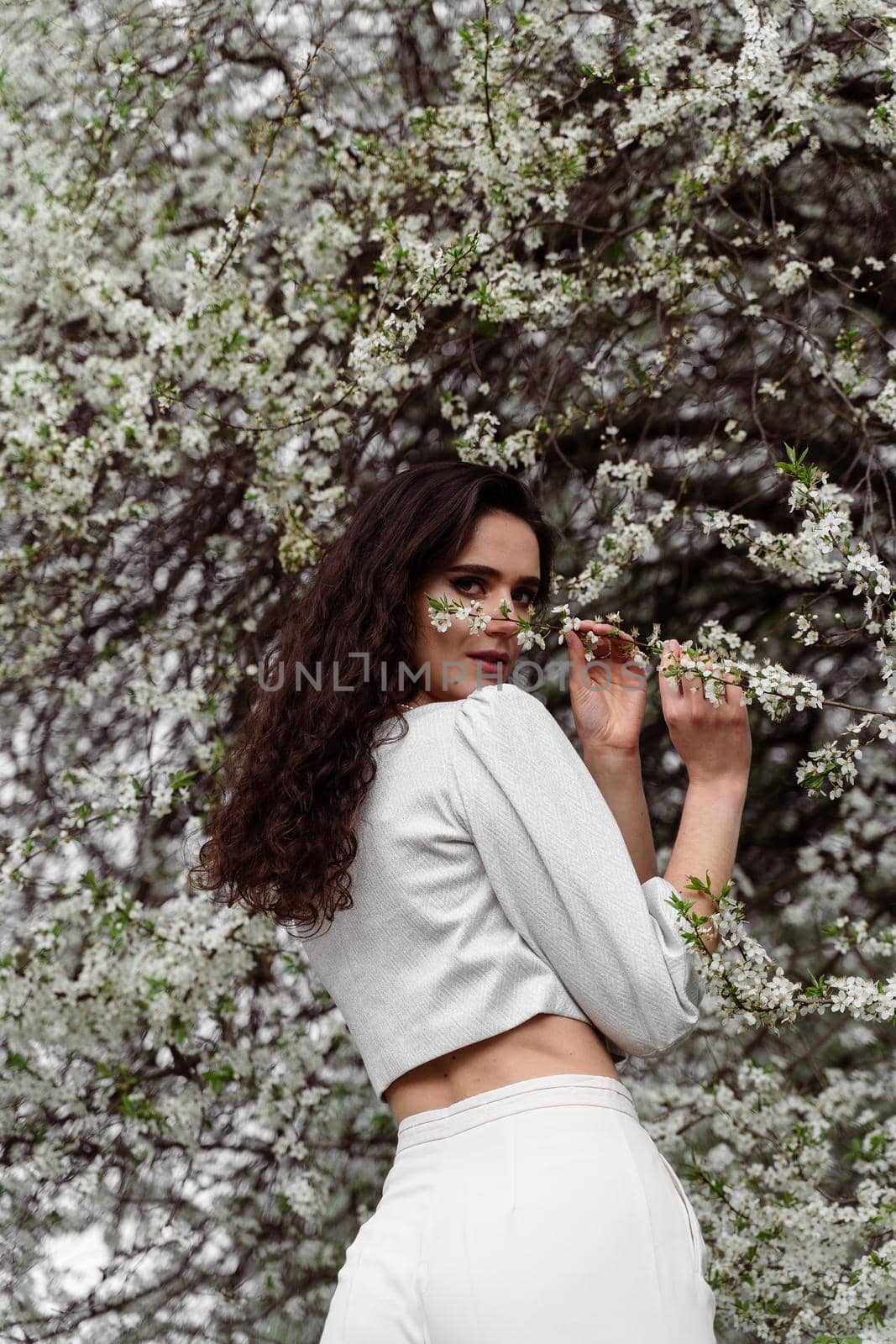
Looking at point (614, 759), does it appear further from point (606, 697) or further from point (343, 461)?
point (343, 461)

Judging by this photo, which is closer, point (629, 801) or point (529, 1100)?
point (529, 1100)

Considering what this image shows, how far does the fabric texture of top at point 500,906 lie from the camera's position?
1.13 m

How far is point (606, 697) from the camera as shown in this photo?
58.8 inches

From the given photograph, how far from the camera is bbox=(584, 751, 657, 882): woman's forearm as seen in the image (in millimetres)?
1458

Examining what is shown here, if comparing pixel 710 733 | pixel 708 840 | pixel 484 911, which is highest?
pixel 710 733

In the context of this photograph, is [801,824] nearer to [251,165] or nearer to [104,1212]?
[104,1212]

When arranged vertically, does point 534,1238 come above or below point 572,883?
below

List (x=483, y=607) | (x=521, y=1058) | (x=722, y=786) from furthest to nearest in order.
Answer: (x=483, y=607), (x=722, y=786), (x=521, y=1058)

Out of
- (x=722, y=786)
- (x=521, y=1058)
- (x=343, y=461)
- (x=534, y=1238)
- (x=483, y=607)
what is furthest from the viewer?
(x=343, y=461)

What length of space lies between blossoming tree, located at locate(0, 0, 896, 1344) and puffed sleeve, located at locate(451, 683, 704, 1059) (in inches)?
31.6

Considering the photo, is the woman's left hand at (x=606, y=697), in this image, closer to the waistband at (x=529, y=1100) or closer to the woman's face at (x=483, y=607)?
the woman's face at (x=483, y=607)

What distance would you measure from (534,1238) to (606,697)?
68 centimetres

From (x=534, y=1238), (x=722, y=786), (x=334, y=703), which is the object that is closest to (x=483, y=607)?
(x=334, y=703)

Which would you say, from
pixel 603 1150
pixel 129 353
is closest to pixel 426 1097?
pixel 603 1150
